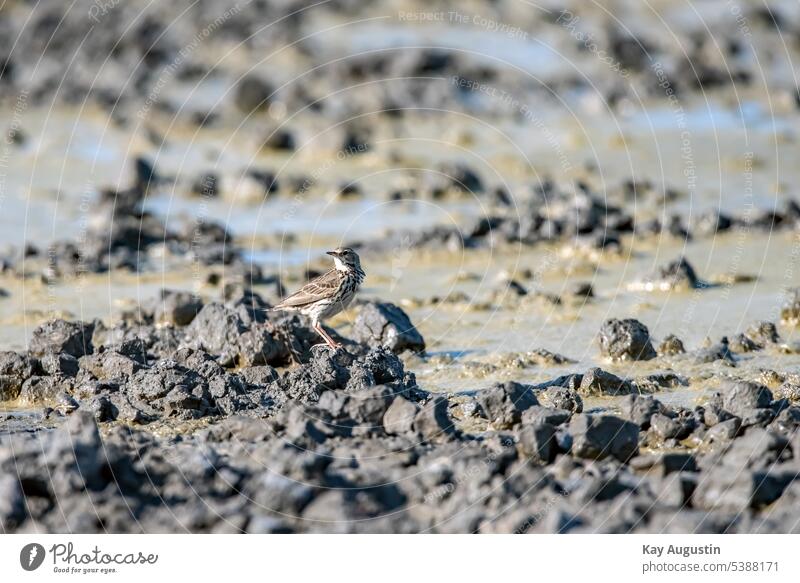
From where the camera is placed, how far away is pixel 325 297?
40.7 ft

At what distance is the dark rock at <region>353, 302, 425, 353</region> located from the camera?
41.0 ft

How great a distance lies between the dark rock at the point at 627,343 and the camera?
12.0m

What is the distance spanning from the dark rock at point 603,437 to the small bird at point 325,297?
361 cm

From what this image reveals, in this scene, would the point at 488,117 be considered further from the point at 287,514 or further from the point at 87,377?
the point at 287,514

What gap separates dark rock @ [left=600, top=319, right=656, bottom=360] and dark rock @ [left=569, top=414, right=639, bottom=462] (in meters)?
2.77

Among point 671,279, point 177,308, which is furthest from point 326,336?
point 671,279

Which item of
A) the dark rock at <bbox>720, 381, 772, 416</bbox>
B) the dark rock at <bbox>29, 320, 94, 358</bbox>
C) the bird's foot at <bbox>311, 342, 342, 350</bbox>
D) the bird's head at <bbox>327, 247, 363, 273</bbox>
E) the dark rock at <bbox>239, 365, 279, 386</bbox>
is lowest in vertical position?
the dark rock at <bbox>720, 381, 772, 416</bbox>

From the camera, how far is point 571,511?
8141 millimetres

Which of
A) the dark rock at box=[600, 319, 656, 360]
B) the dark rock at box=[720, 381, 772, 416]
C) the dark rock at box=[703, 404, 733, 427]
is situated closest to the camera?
the dark rock at box=[703, 404, 733, 427]

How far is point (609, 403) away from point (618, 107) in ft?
52.9

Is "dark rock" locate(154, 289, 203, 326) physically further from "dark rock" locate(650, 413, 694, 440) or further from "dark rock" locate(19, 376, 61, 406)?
"dark rock" locate(650, 413, 694, 440)

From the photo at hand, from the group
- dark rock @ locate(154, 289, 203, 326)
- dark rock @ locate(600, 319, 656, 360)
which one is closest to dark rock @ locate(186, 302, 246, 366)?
dark rock @ locate(154, 289, 203, 326)

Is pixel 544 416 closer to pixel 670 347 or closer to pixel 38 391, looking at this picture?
pixel 670 347

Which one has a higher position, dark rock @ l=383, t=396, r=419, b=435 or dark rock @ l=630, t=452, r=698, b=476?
dark rock @ l=383, t=396, r=419, b=435
